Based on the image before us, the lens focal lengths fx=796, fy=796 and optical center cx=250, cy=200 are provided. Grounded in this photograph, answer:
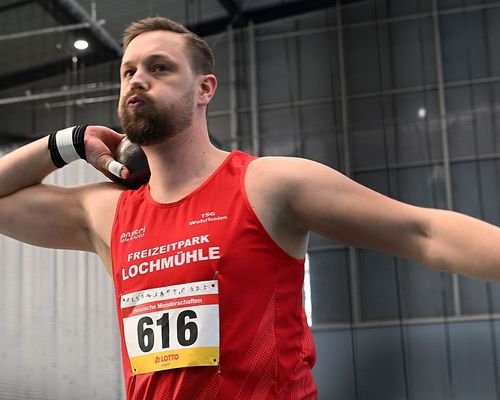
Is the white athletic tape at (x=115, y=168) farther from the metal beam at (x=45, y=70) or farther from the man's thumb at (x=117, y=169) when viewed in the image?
the metal beam at (x=45, y=70)

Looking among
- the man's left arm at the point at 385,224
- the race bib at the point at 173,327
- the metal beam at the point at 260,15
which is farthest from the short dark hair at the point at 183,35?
the metal beam at the point at 260,15

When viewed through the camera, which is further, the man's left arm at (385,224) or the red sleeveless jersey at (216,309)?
the red sleeveless jersey at (216,309)

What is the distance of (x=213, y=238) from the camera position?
1.69 m

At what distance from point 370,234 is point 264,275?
0.24m

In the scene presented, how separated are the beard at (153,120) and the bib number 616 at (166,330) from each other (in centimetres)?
Result: 41

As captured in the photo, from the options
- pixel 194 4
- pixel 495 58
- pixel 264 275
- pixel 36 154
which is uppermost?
pixel 194 4

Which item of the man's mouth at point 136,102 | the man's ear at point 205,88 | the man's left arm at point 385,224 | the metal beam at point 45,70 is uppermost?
the metal beam at point 45,70

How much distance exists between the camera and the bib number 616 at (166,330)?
5.48ft

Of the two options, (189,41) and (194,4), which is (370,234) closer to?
(189,41)

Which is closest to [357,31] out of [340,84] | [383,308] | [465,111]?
[340,84]

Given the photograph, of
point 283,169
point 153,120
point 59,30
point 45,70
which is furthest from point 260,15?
point 283,169

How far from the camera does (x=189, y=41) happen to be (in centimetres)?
190

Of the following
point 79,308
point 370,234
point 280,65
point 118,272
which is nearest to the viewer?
point 370,234

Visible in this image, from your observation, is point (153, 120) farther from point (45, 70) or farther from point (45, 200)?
point (45, 70)
